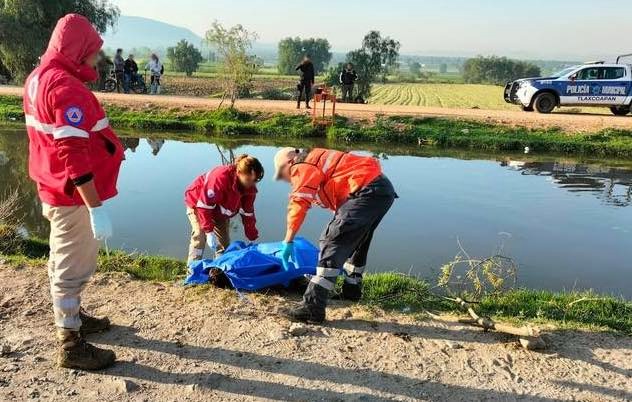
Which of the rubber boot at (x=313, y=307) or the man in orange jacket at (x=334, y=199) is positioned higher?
the man in orange jacket at (x=334, y=199)

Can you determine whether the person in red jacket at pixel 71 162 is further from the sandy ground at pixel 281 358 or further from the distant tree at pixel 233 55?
the distant tree at pixel 233 55

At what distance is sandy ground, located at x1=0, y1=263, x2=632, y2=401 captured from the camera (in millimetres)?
3539

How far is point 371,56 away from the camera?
2931 cm

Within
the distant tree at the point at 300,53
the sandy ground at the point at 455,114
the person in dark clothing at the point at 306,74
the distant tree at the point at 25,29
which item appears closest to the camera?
the sandy ground at the point at 455,114

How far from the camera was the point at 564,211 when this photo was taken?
9.73m

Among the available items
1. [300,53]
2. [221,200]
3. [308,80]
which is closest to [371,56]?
[308,80]

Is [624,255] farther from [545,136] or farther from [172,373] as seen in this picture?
[545,136]

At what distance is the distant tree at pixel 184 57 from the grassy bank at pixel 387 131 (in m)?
45.8

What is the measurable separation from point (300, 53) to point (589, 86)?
241 ft

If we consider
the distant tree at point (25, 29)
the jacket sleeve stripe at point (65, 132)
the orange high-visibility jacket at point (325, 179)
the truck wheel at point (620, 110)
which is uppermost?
the distant tree at point (25, 29)

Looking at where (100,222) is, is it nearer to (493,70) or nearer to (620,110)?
(620,110)

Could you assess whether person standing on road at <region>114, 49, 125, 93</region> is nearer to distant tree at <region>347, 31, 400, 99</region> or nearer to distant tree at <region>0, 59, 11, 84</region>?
distant tree at <region>0, 59, 11, 84</region>

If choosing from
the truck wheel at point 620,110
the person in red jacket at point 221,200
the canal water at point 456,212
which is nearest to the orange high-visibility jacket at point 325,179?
the person in red jacket at point 221,200

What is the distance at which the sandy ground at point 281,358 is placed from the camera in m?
3.54
